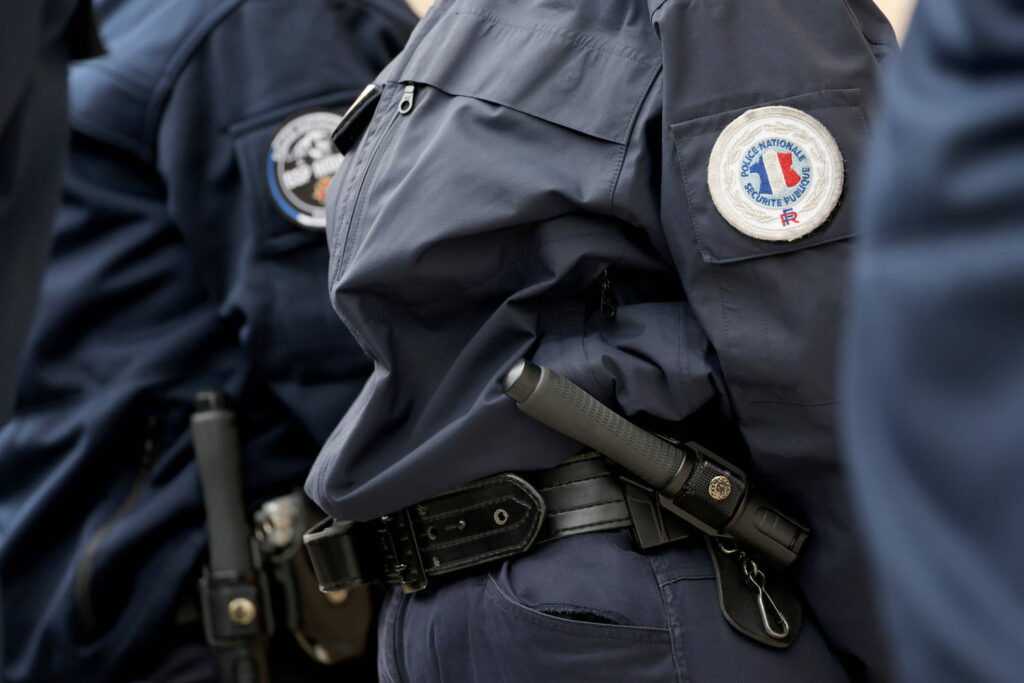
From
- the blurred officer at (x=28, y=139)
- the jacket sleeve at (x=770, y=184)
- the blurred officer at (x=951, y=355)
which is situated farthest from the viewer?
the blurred officer at (x=28, y=139)

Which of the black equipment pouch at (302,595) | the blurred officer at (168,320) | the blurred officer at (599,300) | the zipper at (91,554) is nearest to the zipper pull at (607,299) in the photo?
the blurred officer at (599,300)

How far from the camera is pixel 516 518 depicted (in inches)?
42.0

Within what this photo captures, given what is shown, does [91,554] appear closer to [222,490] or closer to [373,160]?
[222,490]

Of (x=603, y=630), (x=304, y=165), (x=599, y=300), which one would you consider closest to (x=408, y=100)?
(x=599, y=300)

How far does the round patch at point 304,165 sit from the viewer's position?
1.46 m

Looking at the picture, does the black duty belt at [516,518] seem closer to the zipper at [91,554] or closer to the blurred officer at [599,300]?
the blurred officer at [599,300]

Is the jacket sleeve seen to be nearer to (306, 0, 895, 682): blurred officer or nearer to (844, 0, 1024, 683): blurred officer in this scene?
(306, 0, 895, 682): blurred officer

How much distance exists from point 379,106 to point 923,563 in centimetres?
87

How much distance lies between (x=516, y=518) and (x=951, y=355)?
27.6 inches

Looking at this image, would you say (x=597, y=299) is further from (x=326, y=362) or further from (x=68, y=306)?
(x=68, y=306)

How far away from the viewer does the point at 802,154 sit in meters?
0.97

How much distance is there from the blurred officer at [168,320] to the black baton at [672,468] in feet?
1.71

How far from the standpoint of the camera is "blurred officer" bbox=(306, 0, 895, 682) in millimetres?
968

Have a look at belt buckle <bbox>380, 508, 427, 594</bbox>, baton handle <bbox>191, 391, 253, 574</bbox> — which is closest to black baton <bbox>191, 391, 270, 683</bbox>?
baton handle <bbox>191, 391, 253, 574</bbox>
